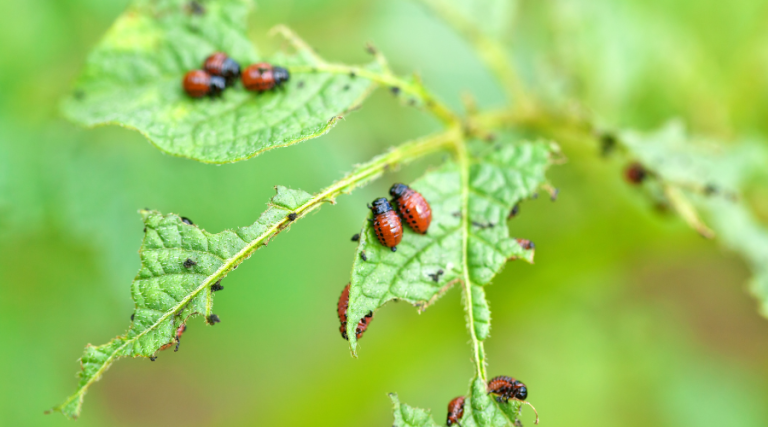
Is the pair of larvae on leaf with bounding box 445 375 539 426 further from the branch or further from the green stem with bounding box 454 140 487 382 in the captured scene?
the branch

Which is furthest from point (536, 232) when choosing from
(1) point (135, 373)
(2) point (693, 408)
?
(1) point (135, 373)

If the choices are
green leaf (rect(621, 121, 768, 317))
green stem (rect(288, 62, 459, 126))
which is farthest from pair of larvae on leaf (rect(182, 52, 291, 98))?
green leaf (rect(621, 121, 768, 317))

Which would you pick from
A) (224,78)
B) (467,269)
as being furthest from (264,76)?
(467,269)

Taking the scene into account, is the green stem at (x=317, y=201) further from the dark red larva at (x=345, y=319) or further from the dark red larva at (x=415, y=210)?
the dark red larva at (x=345, y=319)

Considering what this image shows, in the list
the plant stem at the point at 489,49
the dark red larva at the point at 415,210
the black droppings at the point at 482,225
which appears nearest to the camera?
the dark red larva at the point at 415,210

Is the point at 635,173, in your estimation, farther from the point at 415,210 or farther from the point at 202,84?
the point at 202,84

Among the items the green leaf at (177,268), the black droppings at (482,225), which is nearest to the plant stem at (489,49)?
the black droppings at (482,225)
